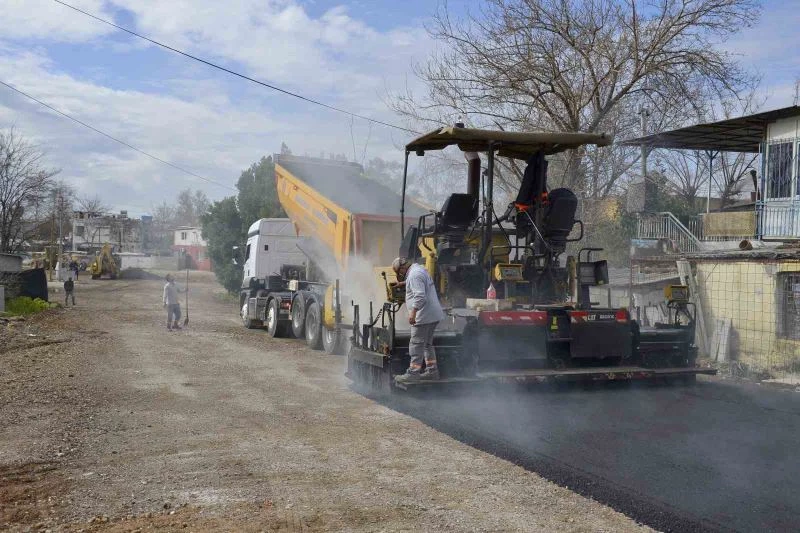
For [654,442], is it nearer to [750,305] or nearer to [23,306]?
[750,305]

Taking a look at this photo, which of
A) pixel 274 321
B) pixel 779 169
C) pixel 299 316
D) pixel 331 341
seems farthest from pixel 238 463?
pixel 779 169

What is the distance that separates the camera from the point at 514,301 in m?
9.21

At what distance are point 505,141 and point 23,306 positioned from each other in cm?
1759

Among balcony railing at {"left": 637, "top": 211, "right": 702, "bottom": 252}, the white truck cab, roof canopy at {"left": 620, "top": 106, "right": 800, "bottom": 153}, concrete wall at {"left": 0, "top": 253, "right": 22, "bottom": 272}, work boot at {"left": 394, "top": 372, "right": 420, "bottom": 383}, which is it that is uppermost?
roof canopy at {"left": 620, "top": 106, "right": 800, "bottom": 153}

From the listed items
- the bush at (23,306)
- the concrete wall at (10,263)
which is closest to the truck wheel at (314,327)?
the bush at (23,306)

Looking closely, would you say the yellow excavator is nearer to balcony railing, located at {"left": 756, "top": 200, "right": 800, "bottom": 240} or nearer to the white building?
balcony railing, located at {"left": 756, "top": 200, "right": 800, "bottom": 240}

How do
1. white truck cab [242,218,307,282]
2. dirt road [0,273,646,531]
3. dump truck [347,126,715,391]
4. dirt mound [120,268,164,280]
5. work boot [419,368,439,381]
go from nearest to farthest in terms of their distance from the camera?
dirt road [0,273,646,531], work boot [419,368,439,381], dump truck [347,126,715,391], white truck cab [242,218,307,282], dirt mound [120,268,164,280]

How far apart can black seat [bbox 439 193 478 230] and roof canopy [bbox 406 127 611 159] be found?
67cm

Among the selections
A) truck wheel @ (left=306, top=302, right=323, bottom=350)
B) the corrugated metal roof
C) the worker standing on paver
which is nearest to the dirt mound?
the worker standing on paver

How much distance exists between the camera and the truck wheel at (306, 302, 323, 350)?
15023 mm

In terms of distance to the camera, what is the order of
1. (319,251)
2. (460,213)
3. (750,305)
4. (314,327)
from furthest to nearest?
1. (319,251)
2. (314,327)
3. (750,305)
4. (460,213)

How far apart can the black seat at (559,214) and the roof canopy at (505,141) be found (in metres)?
0.62

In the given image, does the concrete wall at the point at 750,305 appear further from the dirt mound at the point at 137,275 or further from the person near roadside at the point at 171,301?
the dirt mound at the point at 137,275

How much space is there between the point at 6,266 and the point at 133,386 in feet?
52.7
